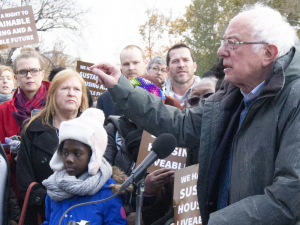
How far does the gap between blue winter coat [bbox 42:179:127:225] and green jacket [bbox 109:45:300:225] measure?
74 centimetres

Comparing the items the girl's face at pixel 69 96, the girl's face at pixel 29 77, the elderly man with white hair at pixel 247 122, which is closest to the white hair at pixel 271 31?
the elderly man with white hair at pixel 247 122

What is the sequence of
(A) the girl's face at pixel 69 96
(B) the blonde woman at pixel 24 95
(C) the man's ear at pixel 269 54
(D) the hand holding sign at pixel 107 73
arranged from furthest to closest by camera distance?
(B) the blonde woman at pixel 24 95 → (A) the girl's face at pixel 69 96 → (D) the hand holding sign at pixel 107 73 → (C) the man's ear at pixel 269 54

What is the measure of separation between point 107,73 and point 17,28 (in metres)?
4.96

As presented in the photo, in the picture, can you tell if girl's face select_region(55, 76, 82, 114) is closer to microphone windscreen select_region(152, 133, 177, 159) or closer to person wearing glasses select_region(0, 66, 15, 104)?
microphone windscreen select_region(152, 133, 177, 159)

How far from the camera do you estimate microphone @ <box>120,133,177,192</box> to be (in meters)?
1.88

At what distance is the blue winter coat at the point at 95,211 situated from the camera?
109 inches

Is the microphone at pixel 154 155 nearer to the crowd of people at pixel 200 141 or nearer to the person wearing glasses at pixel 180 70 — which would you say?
the crowd of people at pixel 200 141

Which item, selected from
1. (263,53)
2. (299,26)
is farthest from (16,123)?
(299,26)

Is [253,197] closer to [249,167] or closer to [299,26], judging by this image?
[249,167]

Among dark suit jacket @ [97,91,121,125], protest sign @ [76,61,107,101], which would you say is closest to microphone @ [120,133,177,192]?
dark suit jacket @ [97,91,121,125]

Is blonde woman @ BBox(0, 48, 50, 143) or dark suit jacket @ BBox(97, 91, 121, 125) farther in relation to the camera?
dark suit jacket @ BBox(97, 91, 121, 125)

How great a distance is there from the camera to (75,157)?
2.93m

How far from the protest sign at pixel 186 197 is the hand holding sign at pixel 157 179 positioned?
18cm

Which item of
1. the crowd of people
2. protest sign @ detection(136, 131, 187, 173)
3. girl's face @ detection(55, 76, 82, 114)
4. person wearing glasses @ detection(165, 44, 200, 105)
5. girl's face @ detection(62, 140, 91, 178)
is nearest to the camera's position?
the crowd of people
